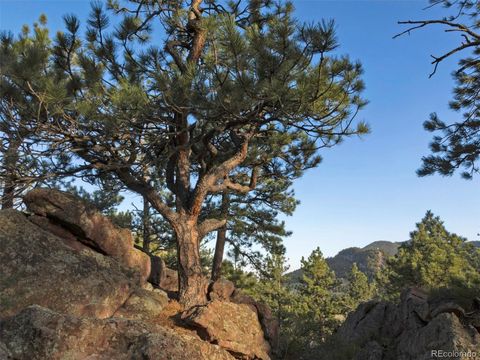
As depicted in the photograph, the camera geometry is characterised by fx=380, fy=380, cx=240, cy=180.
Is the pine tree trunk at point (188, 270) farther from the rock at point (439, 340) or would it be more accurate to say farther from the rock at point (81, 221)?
the rock at point (439, 340)

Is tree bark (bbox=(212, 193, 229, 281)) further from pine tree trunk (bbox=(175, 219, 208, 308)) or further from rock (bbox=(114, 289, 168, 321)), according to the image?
rock (bbox=(114, 289, 168, 321))

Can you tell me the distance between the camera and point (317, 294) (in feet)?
117

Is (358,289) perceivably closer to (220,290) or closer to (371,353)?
(220,290)

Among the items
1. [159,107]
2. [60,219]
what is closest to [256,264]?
[60,219]

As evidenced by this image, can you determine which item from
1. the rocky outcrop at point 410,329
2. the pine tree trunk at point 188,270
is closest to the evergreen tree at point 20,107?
the pine tree trunk at point 188,270

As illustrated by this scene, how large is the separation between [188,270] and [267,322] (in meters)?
2.64

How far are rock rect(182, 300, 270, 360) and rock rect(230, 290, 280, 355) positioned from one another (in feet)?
2.21

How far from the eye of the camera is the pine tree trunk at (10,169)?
839 centimetres

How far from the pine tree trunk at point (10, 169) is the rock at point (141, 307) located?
381 centimetres

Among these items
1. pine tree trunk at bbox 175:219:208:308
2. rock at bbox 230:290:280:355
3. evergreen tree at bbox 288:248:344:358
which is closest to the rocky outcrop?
rock at bbox 230:290:280:355

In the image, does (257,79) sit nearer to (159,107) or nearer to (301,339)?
(159,107)

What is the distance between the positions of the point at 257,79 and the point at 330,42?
56.8 inches

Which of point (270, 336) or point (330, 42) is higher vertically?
point (330, 42)

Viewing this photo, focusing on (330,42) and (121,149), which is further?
(121,149)
